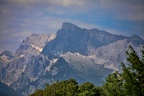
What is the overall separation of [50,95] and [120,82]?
6910cm

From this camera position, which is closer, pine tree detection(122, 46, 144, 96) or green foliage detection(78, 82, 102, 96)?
pine tree detection(122, 46, 144, 96)

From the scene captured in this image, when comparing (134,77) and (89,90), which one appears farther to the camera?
(89,90)

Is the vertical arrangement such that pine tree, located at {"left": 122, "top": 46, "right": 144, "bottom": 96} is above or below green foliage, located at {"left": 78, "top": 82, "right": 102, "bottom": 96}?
below

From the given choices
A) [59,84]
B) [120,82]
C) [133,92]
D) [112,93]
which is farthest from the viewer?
[59,84]

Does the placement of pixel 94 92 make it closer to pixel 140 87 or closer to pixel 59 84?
pixel 59 84

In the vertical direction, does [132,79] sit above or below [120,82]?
below

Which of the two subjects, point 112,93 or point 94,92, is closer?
point 112,93

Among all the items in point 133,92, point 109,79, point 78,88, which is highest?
point 78,88

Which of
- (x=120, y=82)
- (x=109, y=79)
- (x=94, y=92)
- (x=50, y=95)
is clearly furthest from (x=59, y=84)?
(x=120, y=82)

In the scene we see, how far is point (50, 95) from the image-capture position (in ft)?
547

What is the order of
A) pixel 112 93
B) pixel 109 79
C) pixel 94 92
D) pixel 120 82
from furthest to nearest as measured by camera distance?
pixel 94 92 → pixel 109 79 → pixel 120 82 → pixel 112 93

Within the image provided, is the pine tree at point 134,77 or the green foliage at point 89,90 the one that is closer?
the pine tree at point 134,77

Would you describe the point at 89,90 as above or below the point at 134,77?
above

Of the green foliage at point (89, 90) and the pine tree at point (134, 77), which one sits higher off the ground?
the green foliage at point (89, 90)
